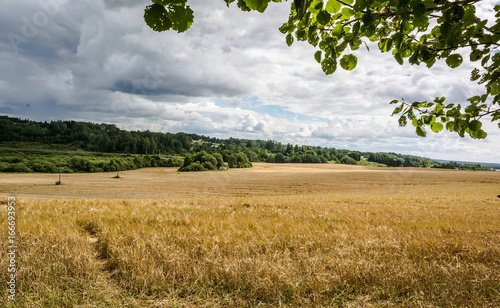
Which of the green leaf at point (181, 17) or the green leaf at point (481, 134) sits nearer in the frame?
the green leaf at point (181, 17)

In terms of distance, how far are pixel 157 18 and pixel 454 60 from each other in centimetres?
337

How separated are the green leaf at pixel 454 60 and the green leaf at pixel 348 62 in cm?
112

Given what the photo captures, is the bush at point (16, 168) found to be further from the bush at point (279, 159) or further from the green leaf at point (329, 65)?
the green leaf at point (329, 65)

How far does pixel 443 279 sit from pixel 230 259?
3266mm

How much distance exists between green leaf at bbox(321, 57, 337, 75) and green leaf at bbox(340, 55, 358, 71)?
0.31 feet

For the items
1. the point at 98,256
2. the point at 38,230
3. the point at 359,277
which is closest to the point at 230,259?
the point at 359,277

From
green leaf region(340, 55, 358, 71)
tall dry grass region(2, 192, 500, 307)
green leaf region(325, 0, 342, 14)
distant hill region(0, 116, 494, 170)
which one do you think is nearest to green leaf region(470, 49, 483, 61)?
green leaf region(340, 55, 358, 71)

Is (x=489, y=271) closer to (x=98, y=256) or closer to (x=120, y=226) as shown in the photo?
(x=98, y=256)

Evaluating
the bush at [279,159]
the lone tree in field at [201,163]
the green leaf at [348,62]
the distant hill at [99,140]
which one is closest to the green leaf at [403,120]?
the green leaf at [348,62]

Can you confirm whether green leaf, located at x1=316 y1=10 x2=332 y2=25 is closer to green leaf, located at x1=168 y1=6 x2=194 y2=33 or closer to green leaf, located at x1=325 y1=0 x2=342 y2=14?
green leaf, located at x1=325 y1=0 x2=342 y2=14

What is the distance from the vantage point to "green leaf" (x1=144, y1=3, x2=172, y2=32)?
5.63 feet

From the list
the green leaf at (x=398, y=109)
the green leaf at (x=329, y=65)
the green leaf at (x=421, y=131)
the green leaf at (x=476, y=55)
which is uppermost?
the green leaf at (x=476, y=55)

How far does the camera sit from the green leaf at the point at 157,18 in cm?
172

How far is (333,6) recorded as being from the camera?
217 centimetres
